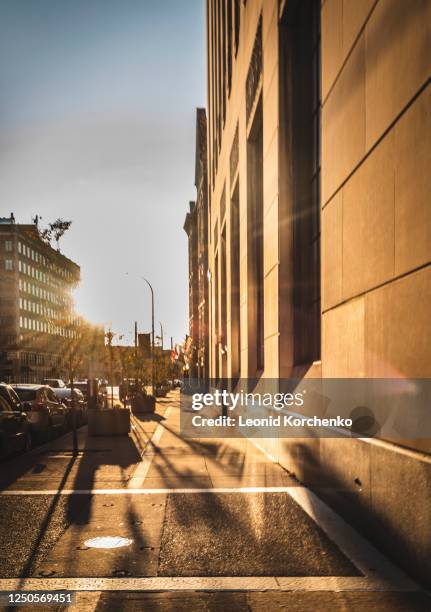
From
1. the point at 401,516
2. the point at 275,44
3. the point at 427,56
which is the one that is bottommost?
the point at 401,516

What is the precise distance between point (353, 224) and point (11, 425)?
869 cm

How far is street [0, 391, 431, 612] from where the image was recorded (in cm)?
540

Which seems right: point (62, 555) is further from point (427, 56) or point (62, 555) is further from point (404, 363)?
point (427, 56)

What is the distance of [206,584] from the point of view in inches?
223

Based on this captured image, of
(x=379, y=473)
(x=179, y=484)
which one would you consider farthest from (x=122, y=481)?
(x=379, y=473)

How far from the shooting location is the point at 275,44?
1625cm

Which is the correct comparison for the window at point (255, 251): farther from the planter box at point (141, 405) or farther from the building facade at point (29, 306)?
the building facade at point (29, 306)

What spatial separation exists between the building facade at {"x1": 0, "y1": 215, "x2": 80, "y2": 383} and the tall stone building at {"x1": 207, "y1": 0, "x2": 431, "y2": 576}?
3013 inches

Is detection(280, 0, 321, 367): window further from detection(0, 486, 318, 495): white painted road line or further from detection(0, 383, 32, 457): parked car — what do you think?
detection(0, 383, 32, 457): parked car

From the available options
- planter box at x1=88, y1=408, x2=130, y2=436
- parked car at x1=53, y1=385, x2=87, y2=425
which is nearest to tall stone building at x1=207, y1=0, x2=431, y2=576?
planter box at x1=88, y1=408, x2=130, y2=436

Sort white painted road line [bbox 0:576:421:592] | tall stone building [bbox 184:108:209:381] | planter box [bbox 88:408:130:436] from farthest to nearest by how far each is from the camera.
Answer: tall stone building [bbox 184:108:209:381] → planter box [bbox 88:408:130:436] → white painted road line [bbox 0:576:421:592]

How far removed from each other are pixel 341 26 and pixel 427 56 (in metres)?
3.66

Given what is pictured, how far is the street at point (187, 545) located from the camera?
5402 mm

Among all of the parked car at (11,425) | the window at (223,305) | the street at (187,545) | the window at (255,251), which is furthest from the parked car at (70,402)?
the street at (187,545)
